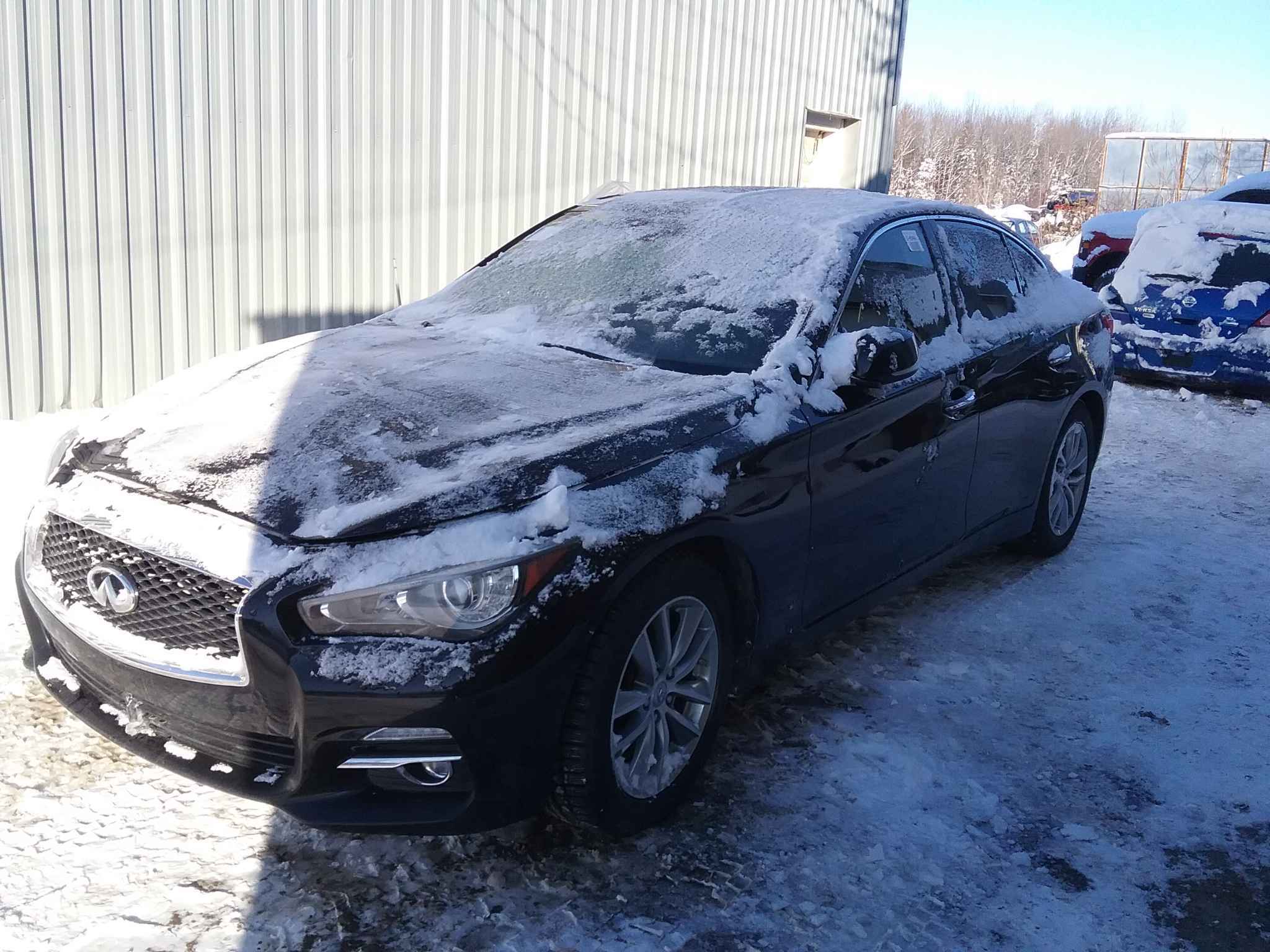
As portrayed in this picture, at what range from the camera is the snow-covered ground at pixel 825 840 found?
8.12 ft

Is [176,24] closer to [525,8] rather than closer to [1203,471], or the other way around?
[525,8]

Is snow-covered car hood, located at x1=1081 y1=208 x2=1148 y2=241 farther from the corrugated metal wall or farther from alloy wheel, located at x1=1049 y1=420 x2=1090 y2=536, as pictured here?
alloy wheel, located at x1=1049 y1=420 x2=1090 y2=536

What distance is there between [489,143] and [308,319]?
2.09 metres

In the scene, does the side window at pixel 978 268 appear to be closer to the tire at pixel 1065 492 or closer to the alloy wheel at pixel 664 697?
the tire at pixel 1065 492

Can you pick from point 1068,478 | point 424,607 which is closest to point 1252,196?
point 1068,478

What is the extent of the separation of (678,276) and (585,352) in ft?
1.51

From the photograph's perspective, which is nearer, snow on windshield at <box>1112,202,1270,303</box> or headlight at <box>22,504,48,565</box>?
headlight at <box>22,504,48,565</box>

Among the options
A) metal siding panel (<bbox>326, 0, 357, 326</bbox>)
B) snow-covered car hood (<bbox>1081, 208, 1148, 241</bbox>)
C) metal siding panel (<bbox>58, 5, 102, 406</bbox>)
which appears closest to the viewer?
metal siding panel (<bbox>58, 5, 102, 406</bbox>)

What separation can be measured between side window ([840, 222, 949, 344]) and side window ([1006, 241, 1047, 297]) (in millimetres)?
893

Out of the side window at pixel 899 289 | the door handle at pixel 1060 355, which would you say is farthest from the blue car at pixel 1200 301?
the side window at pixel 899 289

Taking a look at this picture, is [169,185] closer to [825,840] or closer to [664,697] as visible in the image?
[664,697]

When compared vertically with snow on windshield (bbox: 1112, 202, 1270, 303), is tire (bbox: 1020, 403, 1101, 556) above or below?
below

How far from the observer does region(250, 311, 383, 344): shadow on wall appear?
714 cm

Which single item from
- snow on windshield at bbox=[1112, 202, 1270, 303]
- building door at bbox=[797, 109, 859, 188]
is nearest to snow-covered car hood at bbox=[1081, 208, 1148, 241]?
snow on windshield at bbox=[1112, 202, 1270, 303]
